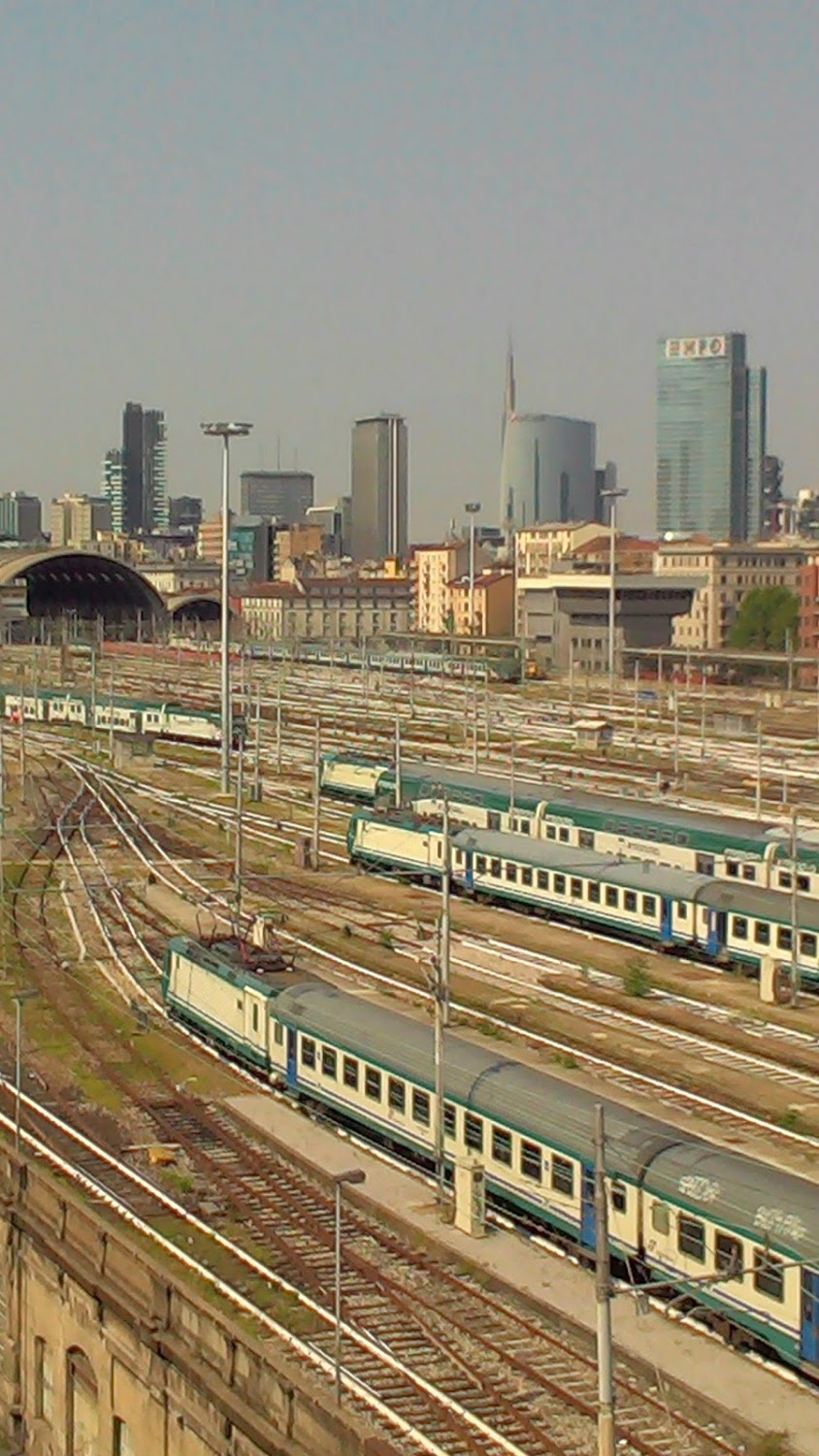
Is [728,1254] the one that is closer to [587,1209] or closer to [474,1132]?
[587,1209]

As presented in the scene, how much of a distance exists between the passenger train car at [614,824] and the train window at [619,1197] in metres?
18.9

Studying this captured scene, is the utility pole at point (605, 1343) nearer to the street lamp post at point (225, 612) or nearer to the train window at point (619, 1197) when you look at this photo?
the train window at point (619, 1197)

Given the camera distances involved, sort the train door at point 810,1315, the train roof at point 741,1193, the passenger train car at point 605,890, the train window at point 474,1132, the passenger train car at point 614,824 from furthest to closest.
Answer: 1. the passenger train car at point 614,824
2. the passenger train car at point 605,890
3. the train window at point 474,1132
4. the train roof at point 741,1193
5. the train door at point 810,1315

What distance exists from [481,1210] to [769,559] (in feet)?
424

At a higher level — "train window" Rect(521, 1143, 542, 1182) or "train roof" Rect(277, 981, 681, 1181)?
"train roof" Rect(277, 981, 681, 1181)

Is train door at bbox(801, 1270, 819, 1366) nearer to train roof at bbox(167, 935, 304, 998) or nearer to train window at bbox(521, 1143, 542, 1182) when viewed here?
train window at bbox(521, 1143, 542, 1182)

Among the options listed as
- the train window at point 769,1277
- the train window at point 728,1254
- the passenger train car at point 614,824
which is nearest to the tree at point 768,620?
the passenger train car at point 614,824

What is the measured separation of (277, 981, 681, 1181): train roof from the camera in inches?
791

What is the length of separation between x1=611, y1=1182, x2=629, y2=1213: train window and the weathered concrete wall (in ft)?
11.6

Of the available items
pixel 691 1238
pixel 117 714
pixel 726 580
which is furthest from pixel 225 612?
pixel 726 580

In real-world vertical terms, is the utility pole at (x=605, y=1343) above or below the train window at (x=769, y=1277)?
above

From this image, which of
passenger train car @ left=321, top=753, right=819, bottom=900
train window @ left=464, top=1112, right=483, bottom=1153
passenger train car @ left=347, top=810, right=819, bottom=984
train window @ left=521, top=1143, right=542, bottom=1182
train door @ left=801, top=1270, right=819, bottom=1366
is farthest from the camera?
passenger train car @ left=321, top=753, right=819, bottom=900

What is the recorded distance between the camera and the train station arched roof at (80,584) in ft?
486

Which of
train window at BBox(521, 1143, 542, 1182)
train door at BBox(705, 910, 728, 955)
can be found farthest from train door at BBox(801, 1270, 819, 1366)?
train door at BBox(705, 910, 728, 955)
